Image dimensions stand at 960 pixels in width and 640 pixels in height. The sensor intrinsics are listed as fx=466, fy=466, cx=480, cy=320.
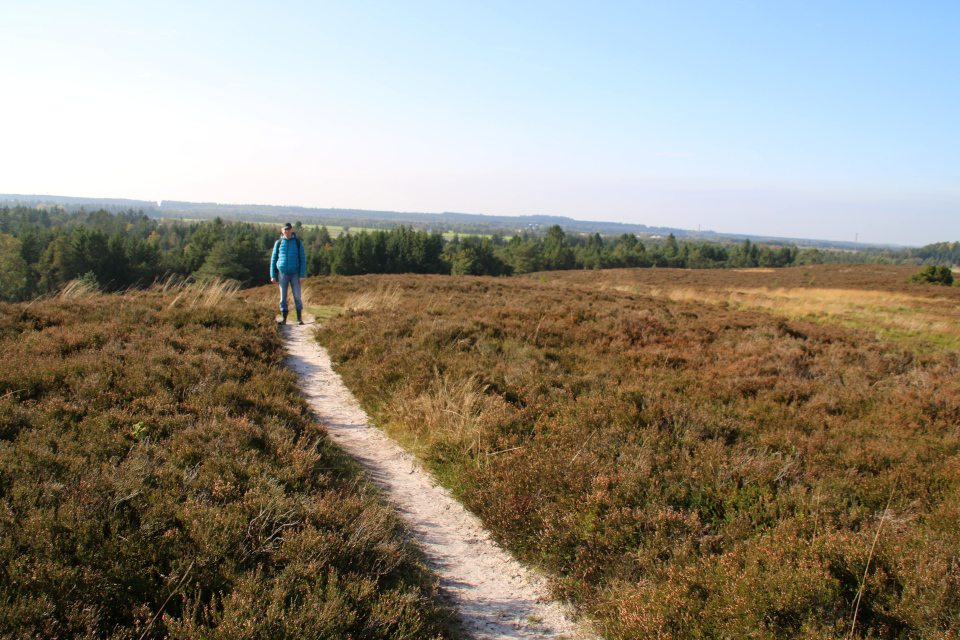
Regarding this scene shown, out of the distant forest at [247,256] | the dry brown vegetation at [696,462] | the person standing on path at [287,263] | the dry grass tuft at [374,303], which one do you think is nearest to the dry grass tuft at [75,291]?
the person standing on path at [287,263]

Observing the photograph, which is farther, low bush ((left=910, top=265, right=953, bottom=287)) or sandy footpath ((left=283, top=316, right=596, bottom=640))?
low bush ((left=910, top=265, right=953, bottom=287))

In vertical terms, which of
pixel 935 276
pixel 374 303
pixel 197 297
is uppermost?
pixel 935 276

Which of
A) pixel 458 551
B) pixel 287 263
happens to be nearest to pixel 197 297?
pixel 287 263

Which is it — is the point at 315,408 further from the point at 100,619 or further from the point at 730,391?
the point at 730,391

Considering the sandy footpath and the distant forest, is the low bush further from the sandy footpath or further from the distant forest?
the distant forest

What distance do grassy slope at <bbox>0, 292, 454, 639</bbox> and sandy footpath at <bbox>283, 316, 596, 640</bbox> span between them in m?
0.29

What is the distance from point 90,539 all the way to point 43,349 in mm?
4645

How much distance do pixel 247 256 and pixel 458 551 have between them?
70918 mm

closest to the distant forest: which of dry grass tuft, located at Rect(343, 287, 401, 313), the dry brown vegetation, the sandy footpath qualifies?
dry grass tuft, located at Rect(343, 287, 401, 313)

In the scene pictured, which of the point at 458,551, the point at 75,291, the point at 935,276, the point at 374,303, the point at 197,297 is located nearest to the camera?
the point at 458,551

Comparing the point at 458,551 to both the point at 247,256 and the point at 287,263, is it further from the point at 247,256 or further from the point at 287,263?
the point at 247,256

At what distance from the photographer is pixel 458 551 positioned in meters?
3.98

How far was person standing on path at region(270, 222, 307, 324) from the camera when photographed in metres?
11.0

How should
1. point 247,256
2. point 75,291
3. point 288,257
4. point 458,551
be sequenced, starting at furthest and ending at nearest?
point 247,256, point 288,257, point 75,291, point 458,551
